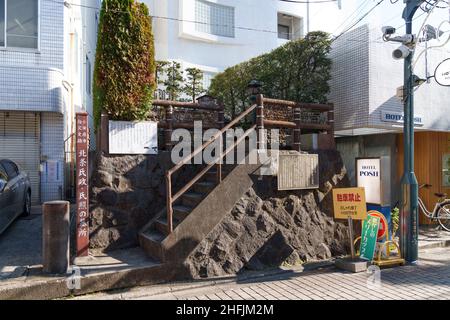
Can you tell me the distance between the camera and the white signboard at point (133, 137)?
7.74 metres

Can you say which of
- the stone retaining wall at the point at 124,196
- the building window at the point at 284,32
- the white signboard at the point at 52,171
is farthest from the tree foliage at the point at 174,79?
the building window at the point at 284,32

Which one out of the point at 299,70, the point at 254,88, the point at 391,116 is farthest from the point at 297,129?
the point at 391,116

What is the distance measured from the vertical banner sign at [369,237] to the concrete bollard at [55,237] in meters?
5.63

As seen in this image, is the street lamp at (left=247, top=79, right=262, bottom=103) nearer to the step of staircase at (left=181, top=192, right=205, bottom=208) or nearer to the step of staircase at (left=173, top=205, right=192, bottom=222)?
the step of staircase at (left=181, top=192, right=205, bottom=208)

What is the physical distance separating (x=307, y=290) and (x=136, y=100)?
5.05m

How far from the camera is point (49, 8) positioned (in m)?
10.9

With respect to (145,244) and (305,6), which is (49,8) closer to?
(145,244)

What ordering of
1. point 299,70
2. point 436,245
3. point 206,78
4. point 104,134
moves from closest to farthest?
point 104,134 → point 436,245 → point 299,70 → point 206,78

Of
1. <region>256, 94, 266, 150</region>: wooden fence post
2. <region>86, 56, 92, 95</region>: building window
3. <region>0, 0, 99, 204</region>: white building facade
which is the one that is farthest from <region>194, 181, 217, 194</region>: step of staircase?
<region>86, 56, 92, 95</region>: building window

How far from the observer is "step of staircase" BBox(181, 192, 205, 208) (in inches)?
294

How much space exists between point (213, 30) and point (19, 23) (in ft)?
35.1

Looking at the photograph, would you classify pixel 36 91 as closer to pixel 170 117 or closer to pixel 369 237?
pixel 170 117

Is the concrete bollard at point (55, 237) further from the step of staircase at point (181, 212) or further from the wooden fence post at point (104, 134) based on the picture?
the step of staircase at point (181, 212)

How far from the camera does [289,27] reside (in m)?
24.1
